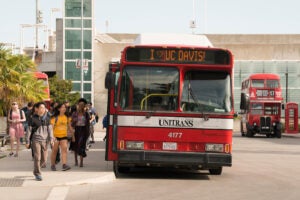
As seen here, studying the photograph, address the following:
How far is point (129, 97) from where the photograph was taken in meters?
17.0

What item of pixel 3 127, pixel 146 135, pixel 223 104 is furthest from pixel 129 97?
pixel 3 127

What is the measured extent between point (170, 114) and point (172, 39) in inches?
82.8

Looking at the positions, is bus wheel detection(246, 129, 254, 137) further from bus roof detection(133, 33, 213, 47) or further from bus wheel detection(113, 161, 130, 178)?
bus roof detection(133, 33, 213, 47)

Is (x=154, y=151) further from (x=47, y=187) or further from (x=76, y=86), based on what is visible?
(x=76, y=86)

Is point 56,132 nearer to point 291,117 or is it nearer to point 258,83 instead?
point 258,83

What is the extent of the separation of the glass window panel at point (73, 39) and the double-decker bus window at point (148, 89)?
68.4 meters

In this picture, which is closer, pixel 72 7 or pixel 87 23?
pixel 72 7

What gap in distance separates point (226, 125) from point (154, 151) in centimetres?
163

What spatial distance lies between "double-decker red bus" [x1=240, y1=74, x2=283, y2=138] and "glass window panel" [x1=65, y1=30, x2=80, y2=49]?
Result: 34609mm

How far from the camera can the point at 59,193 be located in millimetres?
13859

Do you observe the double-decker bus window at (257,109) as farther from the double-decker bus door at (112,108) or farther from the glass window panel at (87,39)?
the double-decker bus door at (112,108)

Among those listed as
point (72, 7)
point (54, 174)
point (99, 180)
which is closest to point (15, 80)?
point (54, 174)

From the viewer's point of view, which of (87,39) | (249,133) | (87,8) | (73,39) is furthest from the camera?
(87,39)

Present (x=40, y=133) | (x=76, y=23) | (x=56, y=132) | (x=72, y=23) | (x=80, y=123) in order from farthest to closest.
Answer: (x=76, y=23), (x=72, y=23), (x=80, y=123), (x=56, y=132), (x=40, y=133)
